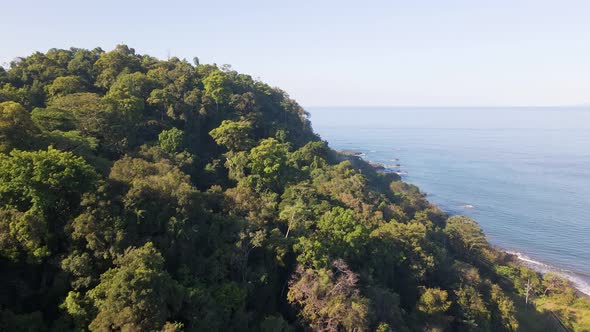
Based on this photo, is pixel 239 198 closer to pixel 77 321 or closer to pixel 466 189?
pixel 77 321

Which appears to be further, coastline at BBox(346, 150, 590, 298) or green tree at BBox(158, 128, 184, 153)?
coastline at BBox(346, 150, 590, 298)

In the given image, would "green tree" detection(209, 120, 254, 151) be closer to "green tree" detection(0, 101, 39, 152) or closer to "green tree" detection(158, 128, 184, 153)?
"green tree" detection(158, 128, 184, 153)

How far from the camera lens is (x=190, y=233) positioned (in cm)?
2050

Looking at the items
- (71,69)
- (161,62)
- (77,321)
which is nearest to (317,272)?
(77,321)

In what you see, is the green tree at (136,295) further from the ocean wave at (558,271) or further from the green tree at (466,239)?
the ocean wave at (558,271)

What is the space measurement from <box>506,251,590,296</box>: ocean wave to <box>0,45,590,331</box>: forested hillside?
21.5ft

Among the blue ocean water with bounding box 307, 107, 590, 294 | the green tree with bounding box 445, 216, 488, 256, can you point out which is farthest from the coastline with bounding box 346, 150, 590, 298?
the green tree with bounding box 445, 216, 488, 256

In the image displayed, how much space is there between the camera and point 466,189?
78750mm

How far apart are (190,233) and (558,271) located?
4866 centimetres

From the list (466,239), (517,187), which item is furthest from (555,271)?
(517,187)

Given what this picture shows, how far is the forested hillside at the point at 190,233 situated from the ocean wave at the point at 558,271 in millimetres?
6544

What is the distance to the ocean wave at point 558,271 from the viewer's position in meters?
44.5

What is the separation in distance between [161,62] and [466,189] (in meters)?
63.5

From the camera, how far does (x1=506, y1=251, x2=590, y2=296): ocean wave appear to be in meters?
44.5
